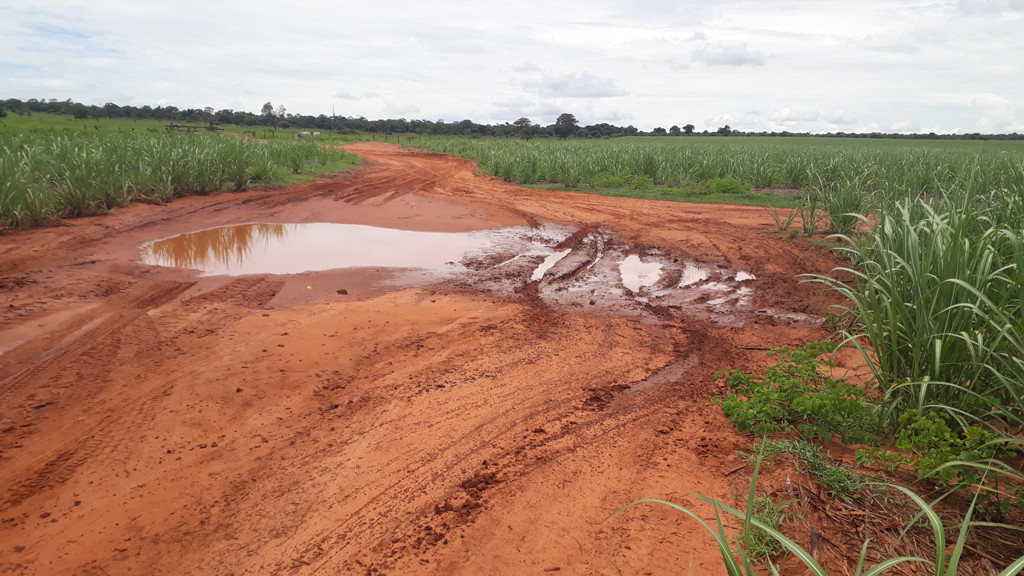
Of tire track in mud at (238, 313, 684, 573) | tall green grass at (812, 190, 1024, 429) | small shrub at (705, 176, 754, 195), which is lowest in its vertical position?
tire track in mud at (238, 313, 684, 573)

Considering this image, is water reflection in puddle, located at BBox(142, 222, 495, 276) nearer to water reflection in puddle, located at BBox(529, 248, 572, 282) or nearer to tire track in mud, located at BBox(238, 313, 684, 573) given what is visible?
water reflection in puddle, located at BBox(529, 248, 572, 282)

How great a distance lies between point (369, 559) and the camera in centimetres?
230

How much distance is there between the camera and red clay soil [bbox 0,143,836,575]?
239 cm

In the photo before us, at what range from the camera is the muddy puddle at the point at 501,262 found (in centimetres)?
623

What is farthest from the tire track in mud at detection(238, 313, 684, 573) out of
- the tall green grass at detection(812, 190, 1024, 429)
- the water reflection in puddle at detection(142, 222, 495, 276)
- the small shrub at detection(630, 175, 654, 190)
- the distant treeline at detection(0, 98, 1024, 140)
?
the distant treeline at detection(0, 98, 1024, 140)

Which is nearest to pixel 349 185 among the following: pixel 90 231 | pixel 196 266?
pixel 90 231

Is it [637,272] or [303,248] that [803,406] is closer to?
[637,272]

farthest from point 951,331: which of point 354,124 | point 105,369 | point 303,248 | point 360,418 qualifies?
point 354,124

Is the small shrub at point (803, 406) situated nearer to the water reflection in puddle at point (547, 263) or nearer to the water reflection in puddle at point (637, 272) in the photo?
the water reflection in puddle at point (637, 272)

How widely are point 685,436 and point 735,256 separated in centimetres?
559

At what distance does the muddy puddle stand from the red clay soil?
99 millimetres

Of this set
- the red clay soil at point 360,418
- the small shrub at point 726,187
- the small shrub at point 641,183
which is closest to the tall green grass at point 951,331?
the red clay soil at point 360,418

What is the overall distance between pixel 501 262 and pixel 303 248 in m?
3.16

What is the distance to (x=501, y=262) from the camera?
7754 mm
